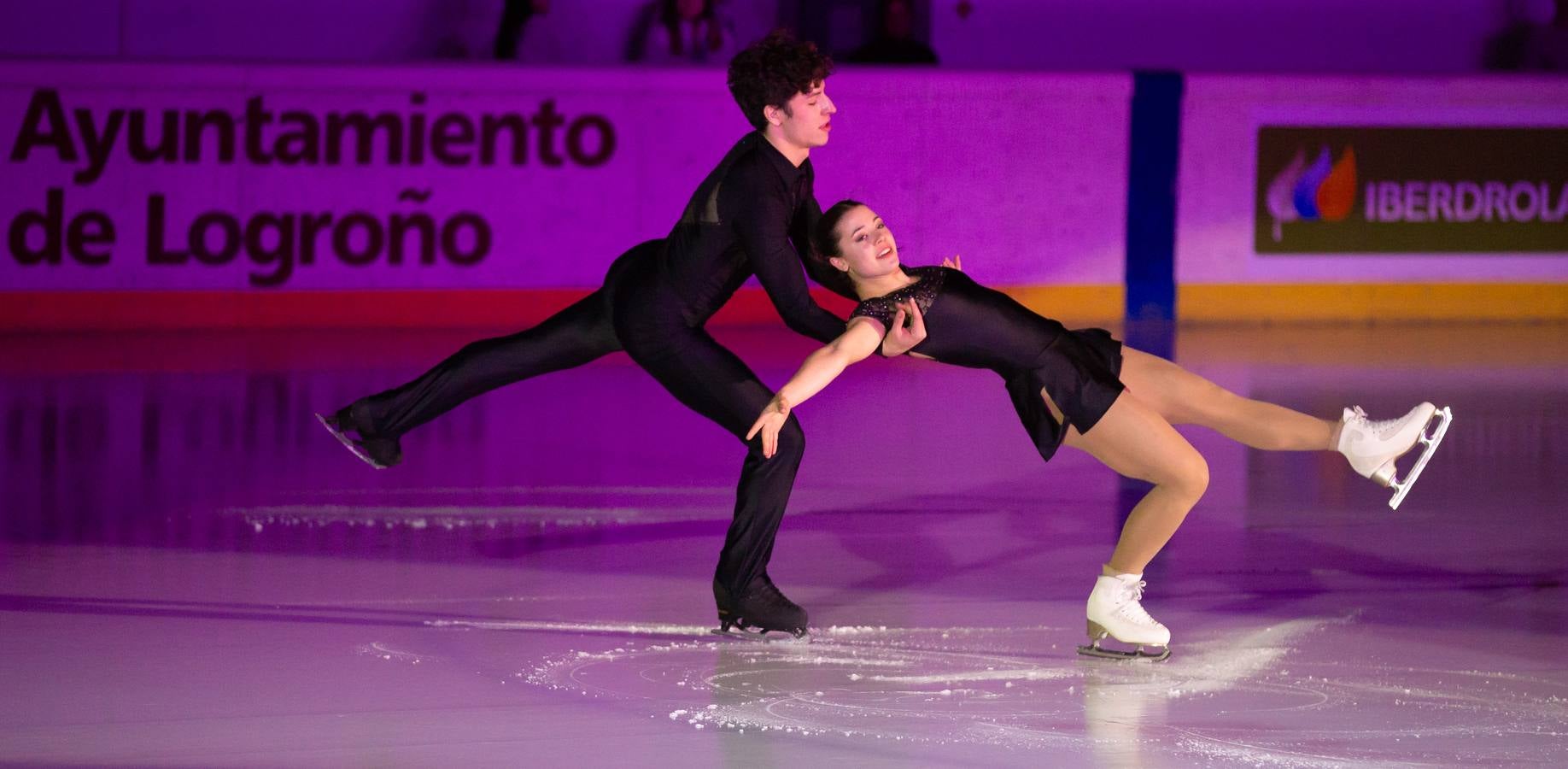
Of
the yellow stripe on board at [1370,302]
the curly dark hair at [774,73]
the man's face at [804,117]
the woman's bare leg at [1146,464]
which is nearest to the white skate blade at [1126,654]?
the woman's bare leg at [1146,464]

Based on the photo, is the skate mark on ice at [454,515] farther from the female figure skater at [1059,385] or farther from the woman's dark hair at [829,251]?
the female figure skater at [1059,385]

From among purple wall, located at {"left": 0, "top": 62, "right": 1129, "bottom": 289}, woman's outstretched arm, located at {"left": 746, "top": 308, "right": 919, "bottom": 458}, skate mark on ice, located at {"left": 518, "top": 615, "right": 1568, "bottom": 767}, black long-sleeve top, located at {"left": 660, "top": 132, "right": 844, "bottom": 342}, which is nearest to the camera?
skate mark on ice, located at {"left": 518, "top": 615, "right": 1568, "bottom": 767}

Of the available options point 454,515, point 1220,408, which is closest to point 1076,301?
point 454,515

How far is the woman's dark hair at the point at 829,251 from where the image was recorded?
4.95m

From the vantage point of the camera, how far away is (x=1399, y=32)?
1568 centimetres

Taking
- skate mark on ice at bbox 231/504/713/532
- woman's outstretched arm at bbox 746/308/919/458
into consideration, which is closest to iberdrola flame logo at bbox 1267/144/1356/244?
skate mark on ice at bbox 231/504/713/532

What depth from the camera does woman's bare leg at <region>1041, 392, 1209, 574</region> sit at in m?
4.91

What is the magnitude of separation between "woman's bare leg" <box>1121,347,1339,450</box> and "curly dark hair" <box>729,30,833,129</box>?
100 cm

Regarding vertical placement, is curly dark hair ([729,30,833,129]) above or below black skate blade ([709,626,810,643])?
above

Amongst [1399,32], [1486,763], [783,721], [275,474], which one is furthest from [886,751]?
[1399,32]

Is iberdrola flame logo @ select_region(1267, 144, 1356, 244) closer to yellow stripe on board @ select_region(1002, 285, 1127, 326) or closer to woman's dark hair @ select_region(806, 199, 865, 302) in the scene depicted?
yellow stripe on board @ select_region(1002, 285, 1127, 326)

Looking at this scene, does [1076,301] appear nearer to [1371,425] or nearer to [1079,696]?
[1371,425]

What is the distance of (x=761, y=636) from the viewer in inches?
205

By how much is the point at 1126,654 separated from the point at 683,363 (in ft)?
4.07
